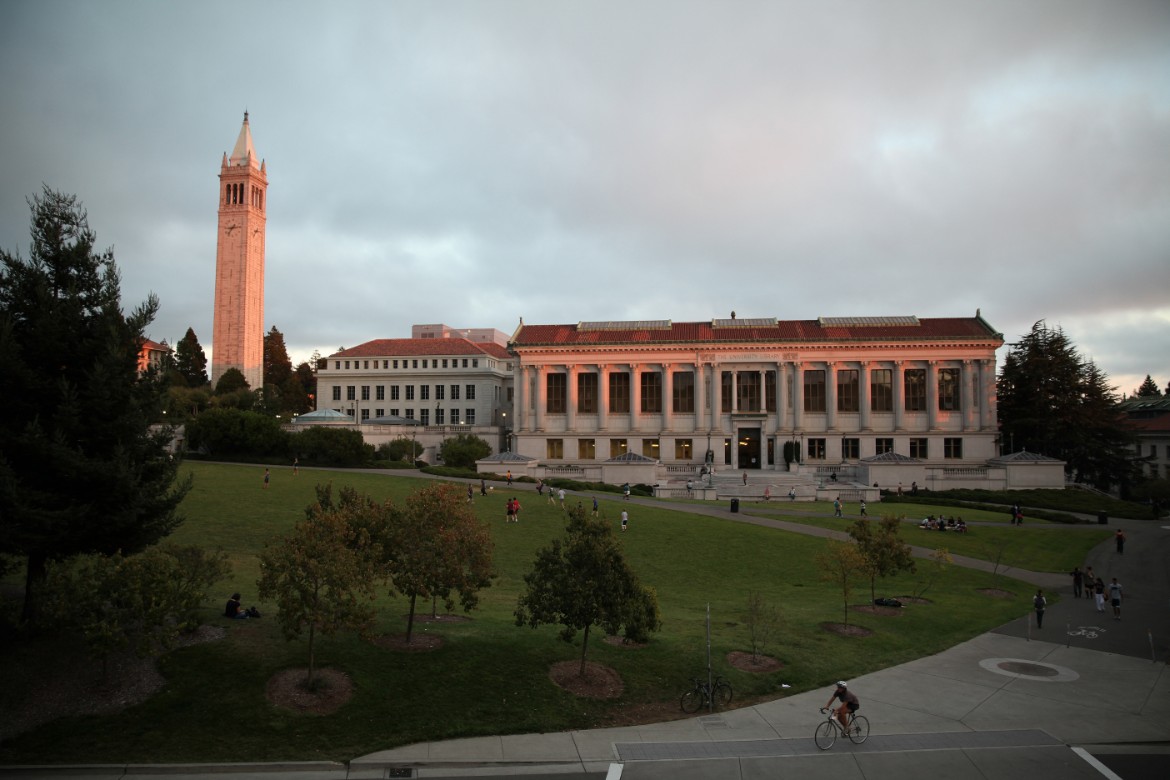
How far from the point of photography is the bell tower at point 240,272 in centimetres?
12112

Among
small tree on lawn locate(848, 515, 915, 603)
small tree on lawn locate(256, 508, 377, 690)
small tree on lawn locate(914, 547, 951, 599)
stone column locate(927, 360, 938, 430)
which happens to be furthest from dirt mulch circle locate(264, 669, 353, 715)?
stone column locate(927, 360, 938, 430)

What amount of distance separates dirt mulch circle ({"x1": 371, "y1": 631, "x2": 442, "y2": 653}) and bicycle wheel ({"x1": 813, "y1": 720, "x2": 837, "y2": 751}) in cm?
1125

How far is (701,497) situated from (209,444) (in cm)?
5047

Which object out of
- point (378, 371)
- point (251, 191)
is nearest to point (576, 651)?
point (378, 371)

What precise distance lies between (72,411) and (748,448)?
73.1 metres

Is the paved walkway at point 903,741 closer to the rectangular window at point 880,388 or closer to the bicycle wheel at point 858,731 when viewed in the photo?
the bicycle wheel at point 858,731

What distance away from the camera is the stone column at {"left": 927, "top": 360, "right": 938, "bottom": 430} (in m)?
81.1

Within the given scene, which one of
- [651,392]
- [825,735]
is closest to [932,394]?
[651,392]

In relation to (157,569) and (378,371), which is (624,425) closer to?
(378,371)

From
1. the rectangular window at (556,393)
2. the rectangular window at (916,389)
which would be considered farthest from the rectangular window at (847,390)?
the rectangular window at (556,393)

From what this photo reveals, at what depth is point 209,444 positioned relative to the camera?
75062mm

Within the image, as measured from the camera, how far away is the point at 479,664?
2159 cm

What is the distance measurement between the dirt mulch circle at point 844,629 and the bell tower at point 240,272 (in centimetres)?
11239

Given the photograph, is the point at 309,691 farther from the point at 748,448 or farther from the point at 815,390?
the point at 815,390
